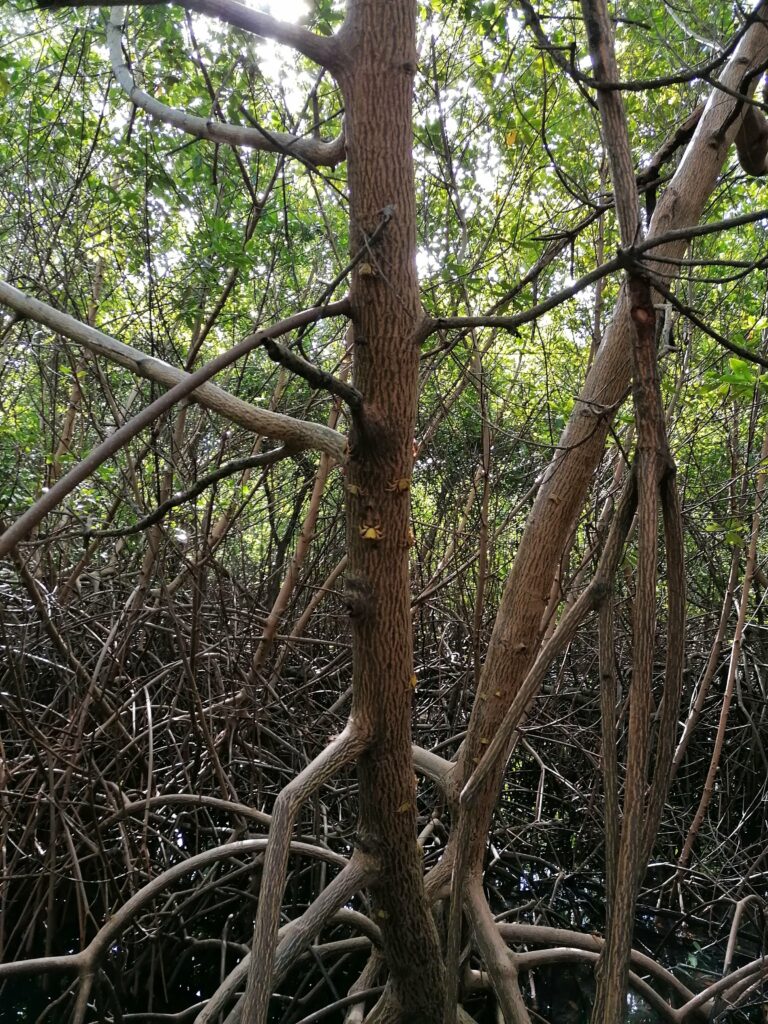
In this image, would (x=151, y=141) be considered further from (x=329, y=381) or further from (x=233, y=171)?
(x=329, y=381)

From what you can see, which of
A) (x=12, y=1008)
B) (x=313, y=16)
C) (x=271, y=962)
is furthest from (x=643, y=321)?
(x=12, y=1008)

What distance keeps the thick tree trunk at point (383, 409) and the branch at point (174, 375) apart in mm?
89

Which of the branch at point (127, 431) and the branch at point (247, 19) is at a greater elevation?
the branch at point (247, 19)

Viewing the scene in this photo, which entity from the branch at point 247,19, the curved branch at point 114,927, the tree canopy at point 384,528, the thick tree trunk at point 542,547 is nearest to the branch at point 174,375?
the tree canopy at point 384,528

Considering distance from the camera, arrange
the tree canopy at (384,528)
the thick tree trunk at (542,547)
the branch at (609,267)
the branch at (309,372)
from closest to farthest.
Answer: the branch at (609,267)
the branch at (309,372)
the tree canopy at (384,528)
the thick tree trunk at (542,547)

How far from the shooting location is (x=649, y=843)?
92 centimetres

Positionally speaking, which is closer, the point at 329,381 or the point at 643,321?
the point at 643,321

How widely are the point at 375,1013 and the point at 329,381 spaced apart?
159cm

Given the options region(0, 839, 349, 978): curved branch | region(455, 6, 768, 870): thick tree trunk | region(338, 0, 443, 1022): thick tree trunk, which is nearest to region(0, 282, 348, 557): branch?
region(338, 0, 443, 1022): thick tree trunk

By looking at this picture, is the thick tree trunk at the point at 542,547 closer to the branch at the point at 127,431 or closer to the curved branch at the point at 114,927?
the curved branch at the point at 114,927

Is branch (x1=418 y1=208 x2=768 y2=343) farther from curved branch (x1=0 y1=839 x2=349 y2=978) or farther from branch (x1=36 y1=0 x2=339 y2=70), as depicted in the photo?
curved branch (x1=0 y1=839 x2=349 y2=978)

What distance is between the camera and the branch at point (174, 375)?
129 centimetres

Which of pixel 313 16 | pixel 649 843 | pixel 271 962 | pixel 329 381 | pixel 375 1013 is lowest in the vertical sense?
pixel 375 1013

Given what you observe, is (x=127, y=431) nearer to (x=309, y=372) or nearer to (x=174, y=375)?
(x=309, y=372)
